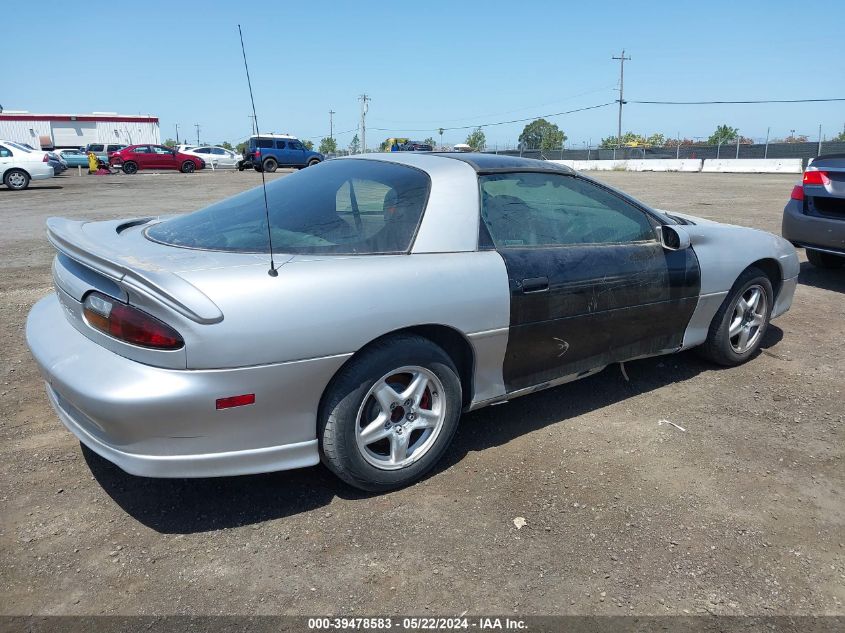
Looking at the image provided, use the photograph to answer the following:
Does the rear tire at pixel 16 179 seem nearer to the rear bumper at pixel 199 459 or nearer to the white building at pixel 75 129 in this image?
the rear bumper at pixel 199 459

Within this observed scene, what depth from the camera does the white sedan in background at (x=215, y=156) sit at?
38.4 metres

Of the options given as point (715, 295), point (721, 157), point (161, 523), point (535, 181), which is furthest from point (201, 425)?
point (721, 157)

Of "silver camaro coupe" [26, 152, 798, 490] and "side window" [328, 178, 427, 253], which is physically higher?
"side window" [328, 178, 427, 253]

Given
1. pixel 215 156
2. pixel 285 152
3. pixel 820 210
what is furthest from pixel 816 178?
pixel 215 156

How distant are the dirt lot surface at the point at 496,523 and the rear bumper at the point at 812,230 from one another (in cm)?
281

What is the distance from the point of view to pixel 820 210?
6.42 m

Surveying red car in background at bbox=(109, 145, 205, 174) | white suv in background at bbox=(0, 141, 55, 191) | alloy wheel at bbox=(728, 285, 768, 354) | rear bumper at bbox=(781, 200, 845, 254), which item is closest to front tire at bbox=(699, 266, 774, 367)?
alloy wheel at bbox=(728, 285, 768, 354)

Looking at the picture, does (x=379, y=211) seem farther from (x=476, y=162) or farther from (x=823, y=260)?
(x=823, y=260)

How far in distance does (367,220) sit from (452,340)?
679mm

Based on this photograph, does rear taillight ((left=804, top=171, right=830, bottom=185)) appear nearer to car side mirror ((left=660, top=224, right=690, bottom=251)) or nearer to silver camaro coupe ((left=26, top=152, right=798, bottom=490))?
silver camaro coupe ((left=26, top=152, right=798, bottom=490))

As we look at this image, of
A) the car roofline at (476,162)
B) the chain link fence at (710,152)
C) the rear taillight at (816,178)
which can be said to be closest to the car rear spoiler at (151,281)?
the car roofline at (476,162)

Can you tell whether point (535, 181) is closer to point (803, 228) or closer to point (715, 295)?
point (715, 295)

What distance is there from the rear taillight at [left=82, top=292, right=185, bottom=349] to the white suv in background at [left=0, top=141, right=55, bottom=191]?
21.4m

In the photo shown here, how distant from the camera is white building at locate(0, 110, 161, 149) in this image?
59.8 m
